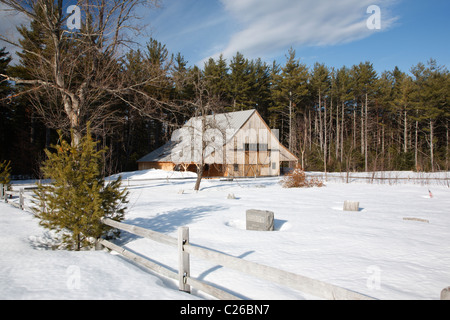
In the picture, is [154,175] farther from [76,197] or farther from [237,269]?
[237,269]

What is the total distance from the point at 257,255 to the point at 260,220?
9.78 feet

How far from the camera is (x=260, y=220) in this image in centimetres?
981

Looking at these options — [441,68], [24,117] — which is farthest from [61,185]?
[441,68]

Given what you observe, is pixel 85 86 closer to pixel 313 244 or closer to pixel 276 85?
pixel 313 244

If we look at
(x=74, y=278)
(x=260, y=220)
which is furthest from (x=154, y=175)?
(x=74, y=278)

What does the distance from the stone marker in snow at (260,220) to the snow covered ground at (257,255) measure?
1.82 feet

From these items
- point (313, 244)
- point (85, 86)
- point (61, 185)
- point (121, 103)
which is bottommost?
point (313, 244)

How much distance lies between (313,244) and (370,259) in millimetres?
1561

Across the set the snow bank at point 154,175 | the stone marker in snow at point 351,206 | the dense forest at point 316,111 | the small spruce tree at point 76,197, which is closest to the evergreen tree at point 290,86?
the dense forest at point 316,111

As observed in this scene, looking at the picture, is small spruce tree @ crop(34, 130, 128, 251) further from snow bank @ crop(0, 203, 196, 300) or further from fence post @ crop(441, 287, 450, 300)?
fence post @ crop(441, 287, 450, 300)

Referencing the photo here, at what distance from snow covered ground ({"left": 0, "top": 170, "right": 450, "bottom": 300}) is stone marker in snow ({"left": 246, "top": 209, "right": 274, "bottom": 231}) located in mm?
556
